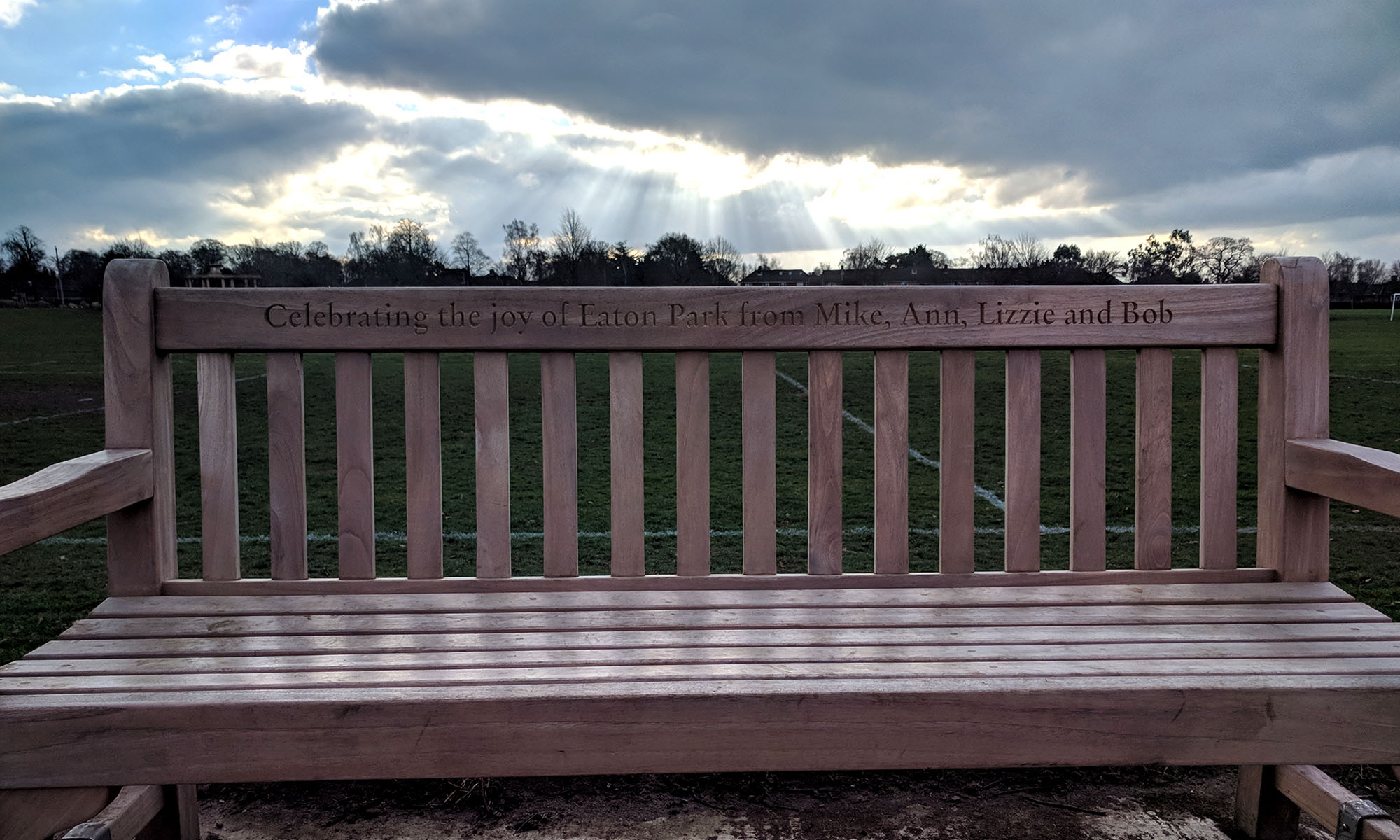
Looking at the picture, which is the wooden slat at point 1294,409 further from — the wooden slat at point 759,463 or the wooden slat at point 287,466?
the wooden slat at point 287,466

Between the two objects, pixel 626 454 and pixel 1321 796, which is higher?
pixel 626 454

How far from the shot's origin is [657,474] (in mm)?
7215

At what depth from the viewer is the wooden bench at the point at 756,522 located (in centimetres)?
189

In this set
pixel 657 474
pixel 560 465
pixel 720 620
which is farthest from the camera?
pixel 657 474

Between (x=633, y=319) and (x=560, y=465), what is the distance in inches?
15.6

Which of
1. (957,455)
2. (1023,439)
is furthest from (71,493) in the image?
(1023,439)

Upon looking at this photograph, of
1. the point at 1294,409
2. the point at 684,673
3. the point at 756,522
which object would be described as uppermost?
the point at 1294,409

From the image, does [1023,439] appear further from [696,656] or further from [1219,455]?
[696,656]

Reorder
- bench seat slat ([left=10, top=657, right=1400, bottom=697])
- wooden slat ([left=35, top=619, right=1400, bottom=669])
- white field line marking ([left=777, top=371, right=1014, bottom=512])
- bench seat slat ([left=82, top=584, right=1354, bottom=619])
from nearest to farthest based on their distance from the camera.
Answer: bench seat slat ([left=10, top=657, right=1400, bottom=697])
wooden slat ([left=35, top=619, right=1400, bottom=669])
bench seat slat ([left=82, top=584, right=1354, bottom=619])
white field line marking ([left=777, top=371, right=1014, bottom=512])

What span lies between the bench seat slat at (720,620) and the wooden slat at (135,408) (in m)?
0.19

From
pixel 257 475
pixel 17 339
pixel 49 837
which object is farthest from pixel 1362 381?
pixel 17 339

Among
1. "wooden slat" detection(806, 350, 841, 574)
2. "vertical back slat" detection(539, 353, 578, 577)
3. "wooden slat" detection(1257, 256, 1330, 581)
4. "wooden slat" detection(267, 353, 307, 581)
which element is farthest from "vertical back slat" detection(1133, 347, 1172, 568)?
"wooden slat" detection(267, 353, 307, 581)

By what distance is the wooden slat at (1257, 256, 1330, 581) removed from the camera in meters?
2.44

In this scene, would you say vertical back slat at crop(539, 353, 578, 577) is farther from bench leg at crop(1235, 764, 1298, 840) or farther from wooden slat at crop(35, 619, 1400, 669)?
bench leg at crop(1235, 764, 1298, 840)
